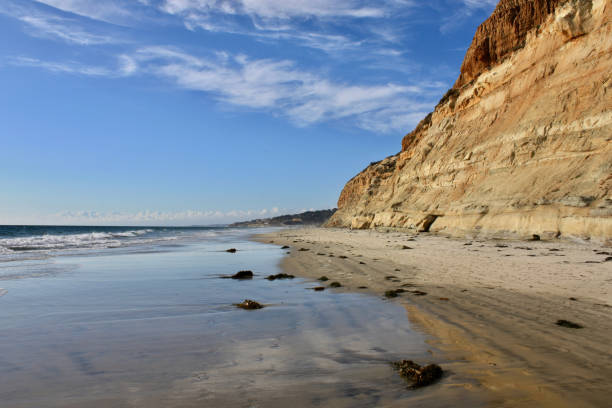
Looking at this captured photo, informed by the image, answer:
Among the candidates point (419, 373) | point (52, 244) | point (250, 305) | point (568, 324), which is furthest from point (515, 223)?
point (52, 244)

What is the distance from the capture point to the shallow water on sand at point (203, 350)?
8.44ft

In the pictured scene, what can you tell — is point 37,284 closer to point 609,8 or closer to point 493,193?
point 493,193

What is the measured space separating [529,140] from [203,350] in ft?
72.9

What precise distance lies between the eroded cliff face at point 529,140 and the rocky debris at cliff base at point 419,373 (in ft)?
44.3

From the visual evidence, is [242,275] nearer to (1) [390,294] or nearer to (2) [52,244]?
(1) [390,294]

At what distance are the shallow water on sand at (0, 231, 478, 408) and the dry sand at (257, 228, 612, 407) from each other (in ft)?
1.34

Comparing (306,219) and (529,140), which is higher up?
(529,140)

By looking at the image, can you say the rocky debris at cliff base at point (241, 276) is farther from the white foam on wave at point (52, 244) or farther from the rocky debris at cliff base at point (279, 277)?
the white foam on wave at point (52, 244)

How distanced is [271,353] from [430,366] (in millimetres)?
1495

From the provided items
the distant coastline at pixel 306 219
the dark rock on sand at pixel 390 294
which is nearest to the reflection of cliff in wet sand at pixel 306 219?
the distant coastline at pixel 306 219

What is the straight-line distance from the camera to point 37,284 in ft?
25.2

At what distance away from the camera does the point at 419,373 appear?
110 inches

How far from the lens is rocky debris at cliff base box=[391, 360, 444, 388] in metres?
2.73

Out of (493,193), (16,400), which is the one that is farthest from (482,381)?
(493,193)
